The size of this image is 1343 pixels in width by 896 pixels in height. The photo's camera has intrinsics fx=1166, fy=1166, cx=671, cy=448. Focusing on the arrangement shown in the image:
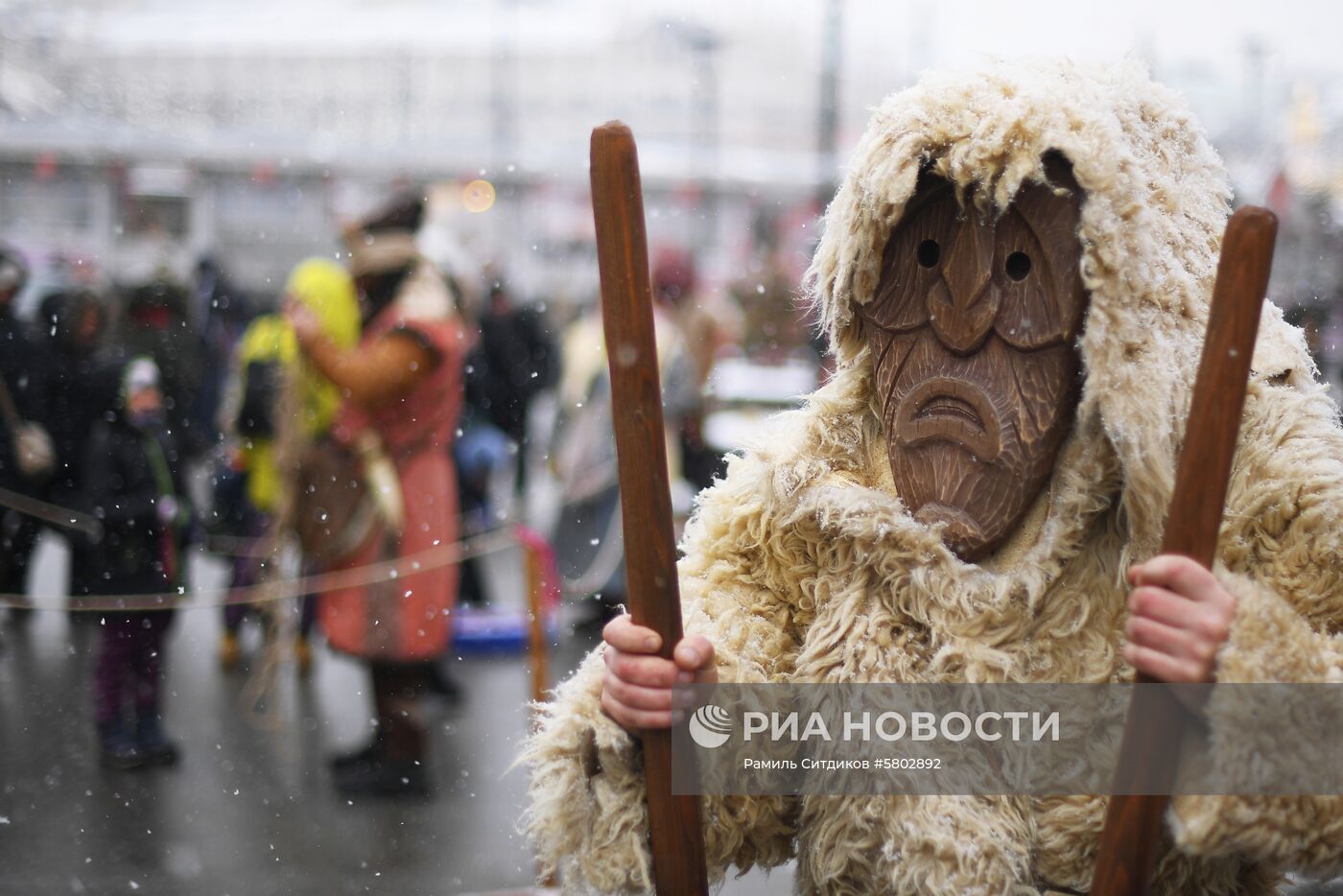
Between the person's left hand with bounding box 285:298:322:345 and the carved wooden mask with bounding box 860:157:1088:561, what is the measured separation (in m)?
2.97

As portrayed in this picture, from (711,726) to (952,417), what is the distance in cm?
49

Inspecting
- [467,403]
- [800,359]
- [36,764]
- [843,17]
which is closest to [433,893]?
[36,764]

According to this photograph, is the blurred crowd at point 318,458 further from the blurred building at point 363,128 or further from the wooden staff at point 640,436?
the wooden staff at point 640,436

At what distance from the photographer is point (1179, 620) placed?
1207mm

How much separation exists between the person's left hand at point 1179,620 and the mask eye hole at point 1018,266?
1.31 ft

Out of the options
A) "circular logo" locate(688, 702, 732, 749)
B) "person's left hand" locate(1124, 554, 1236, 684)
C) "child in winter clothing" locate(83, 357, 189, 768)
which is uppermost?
"person's left hand" locate(1124, 554, 1236, 684)

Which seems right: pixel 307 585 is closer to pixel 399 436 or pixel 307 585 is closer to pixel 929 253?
pixel 399 436

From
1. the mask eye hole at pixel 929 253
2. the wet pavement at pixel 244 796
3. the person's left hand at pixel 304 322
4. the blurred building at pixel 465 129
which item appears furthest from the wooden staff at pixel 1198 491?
the person's left hand at pixel 304 322

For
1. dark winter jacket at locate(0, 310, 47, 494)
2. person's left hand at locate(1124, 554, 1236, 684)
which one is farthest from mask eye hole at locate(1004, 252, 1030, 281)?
dark winter jacket at locate(0, 310, 47, 494)

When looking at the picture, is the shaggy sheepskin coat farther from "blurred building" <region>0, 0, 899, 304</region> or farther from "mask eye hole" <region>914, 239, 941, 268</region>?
"blurred building" <region>0, 0, 899, 304</region>

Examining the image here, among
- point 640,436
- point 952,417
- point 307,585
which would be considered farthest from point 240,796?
point 952,417

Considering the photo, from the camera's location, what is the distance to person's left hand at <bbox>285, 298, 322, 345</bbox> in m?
4.04

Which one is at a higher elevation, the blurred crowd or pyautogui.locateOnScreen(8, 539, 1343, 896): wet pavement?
the blurred crowd

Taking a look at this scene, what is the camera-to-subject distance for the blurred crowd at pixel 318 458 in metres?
4.01
